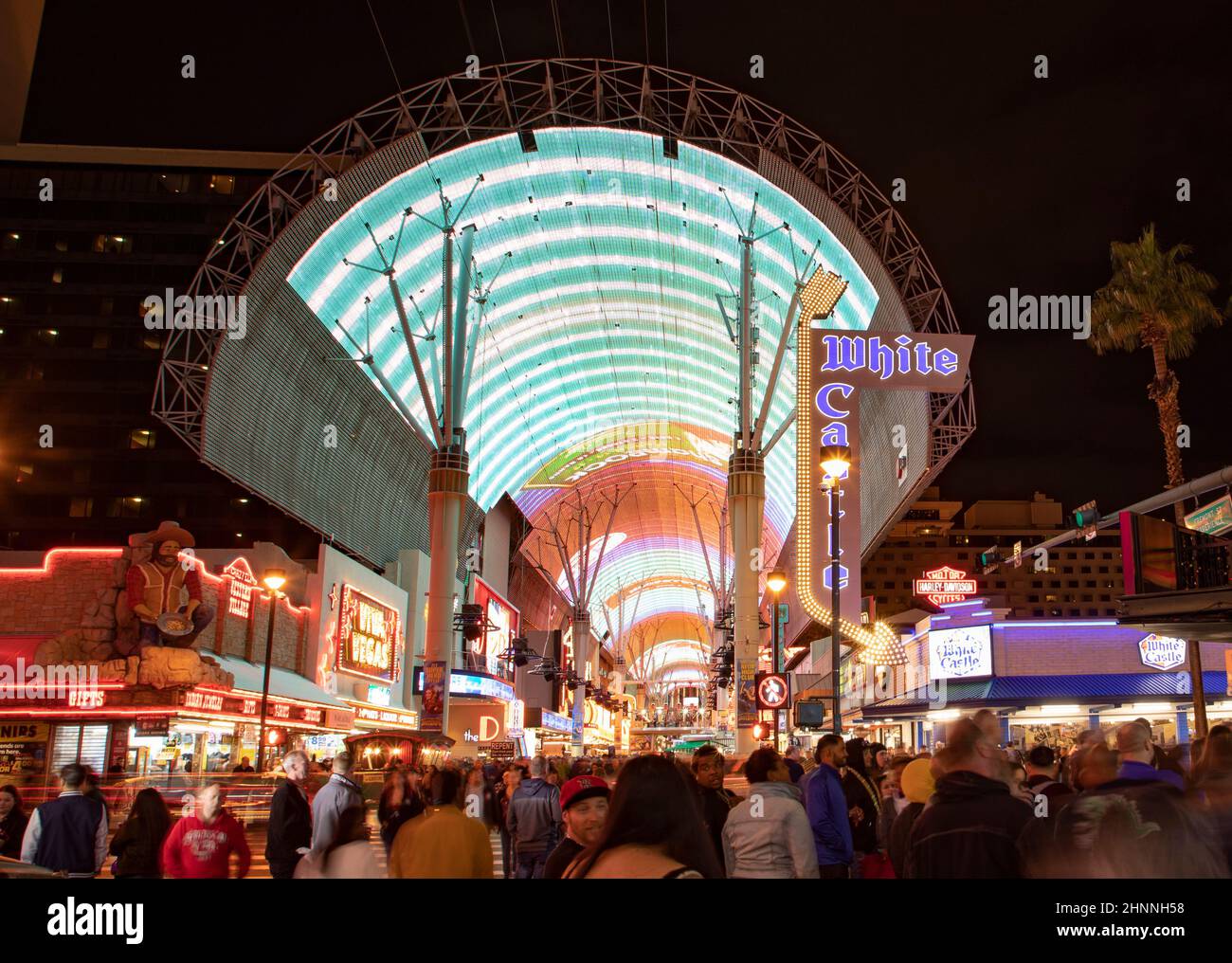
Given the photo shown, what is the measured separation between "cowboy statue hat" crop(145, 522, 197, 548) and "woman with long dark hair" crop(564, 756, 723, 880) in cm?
2666

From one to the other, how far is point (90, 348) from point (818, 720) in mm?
70400

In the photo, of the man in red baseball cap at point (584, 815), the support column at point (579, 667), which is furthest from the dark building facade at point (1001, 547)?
the man in red baseball cap at point (584, 815)

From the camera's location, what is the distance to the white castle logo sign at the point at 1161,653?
33250mm

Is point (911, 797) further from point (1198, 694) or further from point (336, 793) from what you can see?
point (1198, 694)

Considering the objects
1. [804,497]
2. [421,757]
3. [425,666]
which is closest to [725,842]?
[804,497]

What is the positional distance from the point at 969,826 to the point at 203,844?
503 centimetres

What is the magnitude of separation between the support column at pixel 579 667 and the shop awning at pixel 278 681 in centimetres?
3448

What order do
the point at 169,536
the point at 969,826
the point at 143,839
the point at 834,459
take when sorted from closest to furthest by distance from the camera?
the point at 969,826 → the point at 143,839 → the point at 834,459 → the point at 169,536

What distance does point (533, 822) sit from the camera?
11.3 m

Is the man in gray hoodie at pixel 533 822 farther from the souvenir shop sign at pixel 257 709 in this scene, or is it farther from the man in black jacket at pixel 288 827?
the souvenir shop sign at pixel 257 709

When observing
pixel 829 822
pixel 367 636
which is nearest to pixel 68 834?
pixel 829 822

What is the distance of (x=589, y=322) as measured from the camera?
221ft

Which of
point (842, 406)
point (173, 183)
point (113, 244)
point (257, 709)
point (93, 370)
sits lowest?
point (257, 709)

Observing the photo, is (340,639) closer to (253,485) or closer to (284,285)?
(253,485)
